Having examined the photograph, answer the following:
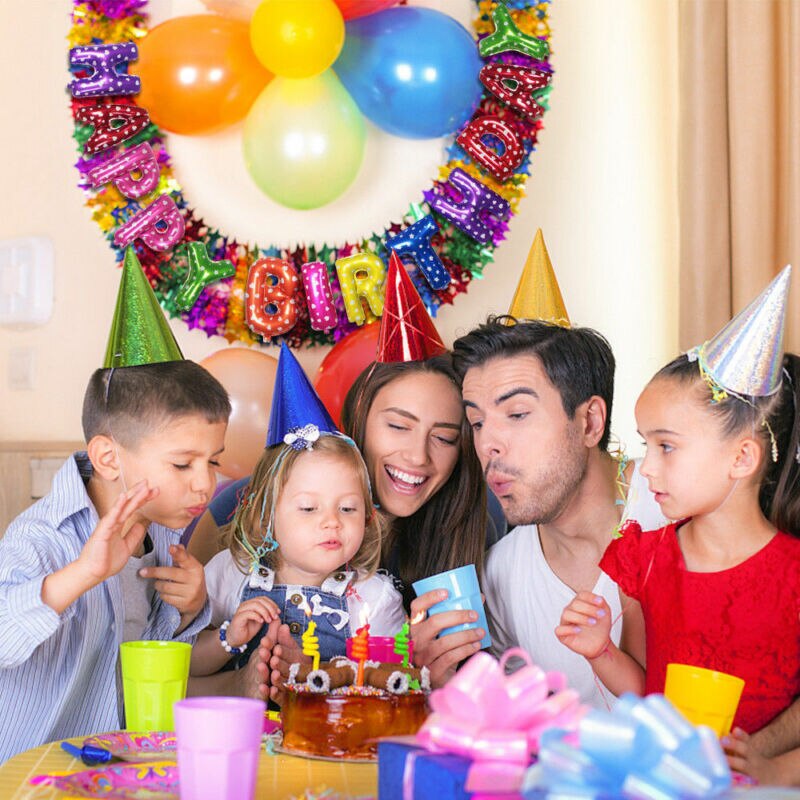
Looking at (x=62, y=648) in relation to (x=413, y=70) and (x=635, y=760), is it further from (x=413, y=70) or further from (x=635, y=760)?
(x=413, y=70)

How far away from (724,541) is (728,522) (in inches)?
1.0

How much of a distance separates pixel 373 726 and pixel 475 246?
5.82 feet

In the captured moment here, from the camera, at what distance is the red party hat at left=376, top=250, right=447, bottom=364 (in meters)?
1.94

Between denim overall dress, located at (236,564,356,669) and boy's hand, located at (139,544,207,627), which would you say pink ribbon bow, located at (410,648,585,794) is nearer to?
boy's hand, located at (139,544,207,627)

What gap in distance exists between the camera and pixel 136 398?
1556mm

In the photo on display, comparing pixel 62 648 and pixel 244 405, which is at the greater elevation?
pixel 244 405

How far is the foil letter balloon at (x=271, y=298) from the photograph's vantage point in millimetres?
2631

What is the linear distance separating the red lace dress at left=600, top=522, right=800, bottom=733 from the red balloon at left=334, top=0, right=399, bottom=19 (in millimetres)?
1687

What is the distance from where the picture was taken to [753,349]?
4.08 ft

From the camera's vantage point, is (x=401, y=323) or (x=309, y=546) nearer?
(x=309, y=546)

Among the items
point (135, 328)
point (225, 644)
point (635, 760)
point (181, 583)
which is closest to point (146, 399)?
point (135, 328)

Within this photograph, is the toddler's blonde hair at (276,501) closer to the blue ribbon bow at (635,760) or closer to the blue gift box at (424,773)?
the blue gift box at (424,773)

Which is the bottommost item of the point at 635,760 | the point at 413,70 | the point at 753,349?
the point at 635,760

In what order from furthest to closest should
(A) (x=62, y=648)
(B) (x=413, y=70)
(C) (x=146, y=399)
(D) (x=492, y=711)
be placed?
(B) (x=413, y=70), (C) (x=146, y=399), (A) (x=62, y=648), (D) (x=492, y=711)
